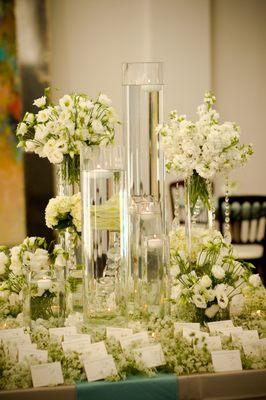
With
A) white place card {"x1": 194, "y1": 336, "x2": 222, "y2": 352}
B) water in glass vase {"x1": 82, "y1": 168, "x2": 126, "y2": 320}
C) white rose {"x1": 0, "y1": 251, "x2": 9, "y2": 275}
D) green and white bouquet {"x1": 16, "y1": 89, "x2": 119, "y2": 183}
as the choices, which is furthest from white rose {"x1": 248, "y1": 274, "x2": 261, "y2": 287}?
white rose {"x1": 0, "y1": 251, "x2": 9, "y2": 275}

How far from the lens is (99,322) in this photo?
2.66 meters

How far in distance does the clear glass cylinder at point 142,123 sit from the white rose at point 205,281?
33 cm

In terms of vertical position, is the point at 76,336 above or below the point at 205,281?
below

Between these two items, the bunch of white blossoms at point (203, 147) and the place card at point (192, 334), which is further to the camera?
the bunch of white blossoms at point (203, 147)

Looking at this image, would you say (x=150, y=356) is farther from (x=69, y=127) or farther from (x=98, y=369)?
(x=69, y=127)

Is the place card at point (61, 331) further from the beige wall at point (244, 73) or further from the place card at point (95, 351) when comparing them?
the beige wall at point (244, 73)

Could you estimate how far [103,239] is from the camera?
2.65m

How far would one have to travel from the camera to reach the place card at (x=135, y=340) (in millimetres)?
2480

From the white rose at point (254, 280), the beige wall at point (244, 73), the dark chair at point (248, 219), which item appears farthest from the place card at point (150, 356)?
the beige wall at point (244, 73)

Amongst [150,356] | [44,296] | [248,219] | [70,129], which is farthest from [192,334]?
[248,219]

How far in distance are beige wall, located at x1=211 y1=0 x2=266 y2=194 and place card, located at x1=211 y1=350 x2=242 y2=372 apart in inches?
165

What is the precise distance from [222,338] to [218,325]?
0.10m

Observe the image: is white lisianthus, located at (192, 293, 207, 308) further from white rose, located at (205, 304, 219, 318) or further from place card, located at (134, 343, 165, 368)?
place card, located at (134, 343, 165, 368)

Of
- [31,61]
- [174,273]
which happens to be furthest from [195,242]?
[31,61]
